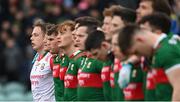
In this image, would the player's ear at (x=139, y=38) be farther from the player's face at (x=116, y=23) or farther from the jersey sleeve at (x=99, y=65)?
the jersey sleeve at (x=99, y=65)

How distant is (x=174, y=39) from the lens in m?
8.66

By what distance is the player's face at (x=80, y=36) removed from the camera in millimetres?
10916

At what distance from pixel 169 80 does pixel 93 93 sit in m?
2.43

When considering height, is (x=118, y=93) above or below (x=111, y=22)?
below

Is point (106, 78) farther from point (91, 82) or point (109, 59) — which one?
point (91, 82)

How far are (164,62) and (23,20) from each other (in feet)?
40.7

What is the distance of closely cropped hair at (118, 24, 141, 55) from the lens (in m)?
8.47

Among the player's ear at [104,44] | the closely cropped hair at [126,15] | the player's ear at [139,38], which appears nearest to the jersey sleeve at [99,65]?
the player's ear at [104,44]

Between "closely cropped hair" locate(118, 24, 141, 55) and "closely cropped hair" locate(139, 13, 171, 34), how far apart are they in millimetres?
277

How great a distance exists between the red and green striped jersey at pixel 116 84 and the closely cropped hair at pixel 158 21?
2.92 feet

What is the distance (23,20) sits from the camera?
20.5 metres

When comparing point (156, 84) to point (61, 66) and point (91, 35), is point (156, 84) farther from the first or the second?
point (61, 66)

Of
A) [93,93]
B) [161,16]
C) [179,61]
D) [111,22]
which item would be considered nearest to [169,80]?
[179,61]

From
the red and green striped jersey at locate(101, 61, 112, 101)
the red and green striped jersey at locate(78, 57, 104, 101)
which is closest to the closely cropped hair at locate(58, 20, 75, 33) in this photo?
the red and green striped jersey at locate(78, 57, 104, 101)
